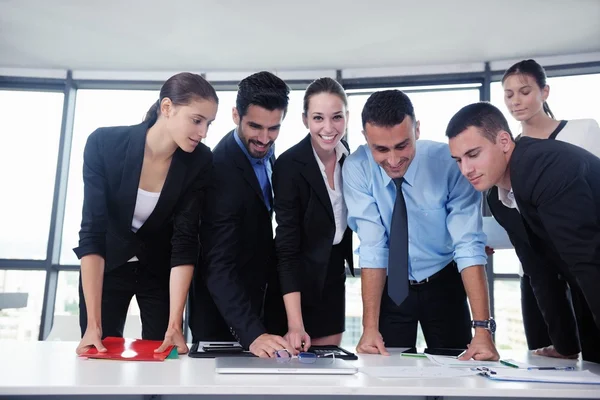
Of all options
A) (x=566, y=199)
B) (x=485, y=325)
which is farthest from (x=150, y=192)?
(x=566, y=199)

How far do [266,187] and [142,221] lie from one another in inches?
19.6

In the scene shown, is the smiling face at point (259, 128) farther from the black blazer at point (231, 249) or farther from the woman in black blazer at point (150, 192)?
the woman in black blazer at point (150, 192)

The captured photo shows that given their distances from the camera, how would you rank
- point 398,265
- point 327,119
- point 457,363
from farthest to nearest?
point 327,119
point 398,265
point 457,363

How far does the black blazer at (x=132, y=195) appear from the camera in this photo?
1701mm

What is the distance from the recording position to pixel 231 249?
5.75 ft

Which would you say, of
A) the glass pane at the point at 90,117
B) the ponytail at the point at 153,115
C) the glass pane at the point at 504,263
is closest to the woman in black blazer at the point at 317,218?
the ponytail at the point at 153,115

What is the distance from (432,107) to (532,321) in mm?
3426

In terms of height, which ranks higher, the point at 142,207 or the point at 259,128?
the point at 259,128

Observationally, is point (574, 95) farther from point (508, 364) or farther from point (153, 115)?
point (153, 115)

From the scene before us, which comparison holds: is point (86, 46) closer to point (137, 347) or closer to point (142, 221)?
point (142, 221)

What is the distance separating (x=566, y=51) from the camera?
188 inches

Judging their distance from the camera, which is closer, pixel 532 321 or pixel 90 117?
pixel 532 321

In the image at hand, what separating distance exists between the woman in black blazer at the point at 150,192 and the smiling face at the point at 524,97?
1.42 meters

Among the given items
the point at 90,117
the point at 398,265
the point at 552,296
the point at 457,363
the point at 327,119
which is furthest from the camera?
the point at 90,117
